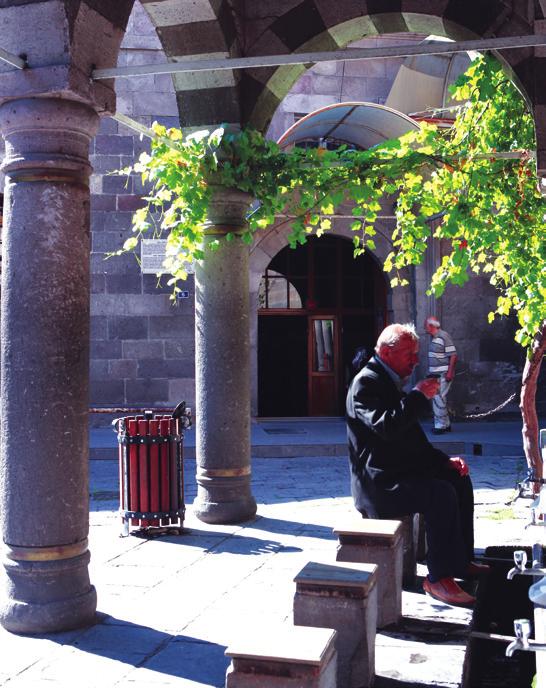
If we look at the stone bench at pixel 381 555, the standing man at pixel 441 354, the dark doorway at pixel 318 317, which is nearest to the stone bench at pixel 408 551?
the stone bench at pixel 381 555

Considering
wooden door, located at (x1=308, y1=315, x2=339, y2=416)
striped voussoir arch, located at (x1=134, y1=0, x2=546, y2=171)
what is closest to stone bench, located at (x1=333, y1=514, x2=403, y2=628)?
striped voussoir arch, located at (x1=134, y1=0, x2=546, y2=171)

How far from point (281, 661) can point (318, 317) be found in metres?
14.6

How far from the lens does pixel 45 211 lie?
4438 millimetres

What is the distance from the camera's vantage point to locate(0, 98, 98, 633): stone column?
14.4 feet

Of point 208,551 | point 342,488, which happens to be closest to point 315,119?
point 342,488

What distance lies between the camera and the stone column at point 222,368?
23.1 ft

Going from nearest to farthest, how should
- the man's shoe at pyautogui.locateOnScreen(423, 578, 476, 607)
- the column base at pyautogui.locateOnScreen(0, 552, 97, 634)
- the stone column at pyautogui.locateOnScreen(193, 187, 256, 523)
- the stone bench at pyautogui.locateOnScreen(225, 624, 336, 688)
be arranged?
the stone bench at pyautogui.locateOnScreen(225, 624, 336, 688) < the column base at pyautogui.locateOnScreen(0, 552, 97, 634) < the man's shoe at pyautogui.locateOnScreen(423, 578, 476, 607) < the stone column at pyautogui.locateOnScreen(193, 187, 256, 523)

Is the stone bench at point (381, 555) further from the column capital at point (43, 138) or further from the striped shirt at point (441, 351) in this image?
the striped shirt at point (441, 351)

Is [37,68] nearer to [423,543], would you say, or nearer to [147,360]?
[423,543]

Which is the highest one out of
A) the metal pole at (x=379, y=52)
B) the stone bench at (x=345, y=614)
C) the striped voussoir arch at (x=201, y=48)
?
the striped voussoir arch at (x=201, y=48)

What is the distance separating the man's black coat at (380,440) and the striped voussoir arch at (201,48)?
2.89 m

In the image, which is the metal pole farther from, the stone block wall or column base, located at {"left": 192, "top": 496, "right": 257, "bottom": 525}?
the stone block wall

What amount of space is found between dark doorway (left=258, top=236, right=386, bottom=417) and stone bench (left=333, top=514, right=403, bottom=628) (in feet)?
41.3

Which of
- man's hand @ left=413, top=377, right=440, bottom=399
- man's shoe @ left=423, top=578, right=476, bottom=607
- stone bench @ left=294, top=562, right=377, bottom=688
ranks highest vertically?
man's hand @ left=413, top=377, right=440, bottom=399
